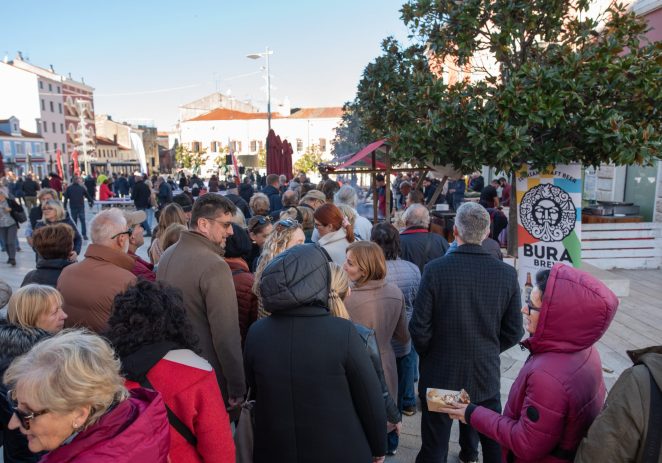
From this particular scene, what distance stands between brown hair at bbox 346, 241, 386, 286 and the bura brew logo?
2958 mm

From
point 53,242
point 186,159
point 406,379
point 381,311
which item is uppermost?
point 186,159

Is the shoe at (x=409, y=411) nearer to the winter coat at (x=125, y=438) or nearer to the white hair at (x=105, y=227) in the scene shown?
the white hair at (x=105, y=227)

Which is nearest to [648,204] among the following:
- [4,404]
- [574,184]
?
[574,184]

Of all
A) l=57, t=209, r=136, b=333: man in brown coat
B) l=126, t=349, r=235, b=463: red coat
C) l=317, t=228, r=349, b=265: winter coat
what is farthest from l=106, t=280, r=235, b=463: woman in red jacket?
l=317, t=228, r=349, b=265: winter coat

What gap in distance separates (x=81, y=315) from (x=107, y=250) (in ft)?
1.38

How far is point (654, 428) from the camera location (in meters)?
1.29

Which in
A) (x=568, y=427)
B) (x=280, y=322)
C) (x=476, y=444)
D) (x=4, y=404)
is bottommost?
(x=476, y=444)

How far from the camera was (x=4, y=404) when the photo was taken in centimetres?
218

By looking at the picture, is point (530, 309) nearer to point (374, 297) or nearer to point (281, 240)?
point (374, 297)

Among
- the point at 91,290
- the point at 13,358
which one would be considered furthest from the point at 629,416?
the point at 91,290

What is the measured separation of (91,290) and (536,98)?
14.2ft

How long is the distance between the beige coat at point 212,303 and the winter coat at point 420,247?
1.85 metres

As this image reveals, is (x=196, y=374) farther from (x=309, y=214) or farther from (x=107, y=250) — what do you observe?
(x=309, y=214)

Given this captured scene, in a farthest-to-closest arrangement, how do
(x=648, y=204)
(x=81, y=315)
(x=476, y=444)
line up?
(x=648, y=204), (x=476, y=444), (x=81, y=315)
